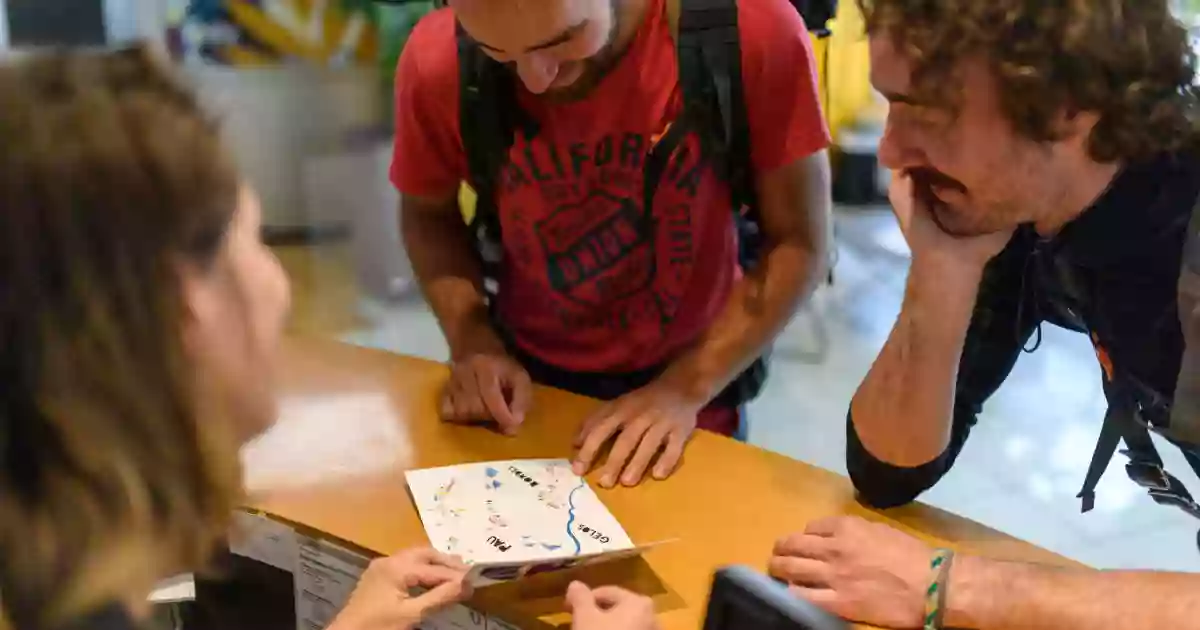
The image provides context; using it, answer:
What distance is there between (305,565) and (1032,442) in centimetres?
224

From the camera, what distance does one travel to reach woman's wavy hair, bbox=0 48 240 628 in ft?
2.06

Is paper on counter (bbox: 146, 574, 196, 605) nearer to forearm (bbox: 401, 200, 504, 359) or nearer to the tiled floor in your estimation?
forearm (bbox: 401, 200, 504, 359)

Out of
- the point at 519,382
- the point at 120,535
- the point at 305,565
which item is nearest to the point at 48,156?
the point at 120,535

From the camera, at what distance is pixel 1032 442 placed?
289 centimetres

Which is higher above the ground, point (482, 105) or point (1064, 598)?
point (482, 105)

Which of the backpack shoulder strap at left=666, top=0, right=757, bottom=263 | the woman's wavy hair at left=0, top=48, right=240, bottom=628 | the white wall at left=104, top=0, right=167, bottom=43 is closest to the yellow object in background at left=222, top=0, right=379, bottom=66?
the white wall at left=104, top=0, right=167, bottom=43

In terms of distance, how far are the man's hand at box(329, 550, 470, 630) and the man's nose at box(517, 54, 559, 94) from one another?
51cm

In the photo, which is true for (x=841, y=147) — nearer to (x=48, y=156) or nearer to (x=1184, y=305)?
(x=1184, y=305)

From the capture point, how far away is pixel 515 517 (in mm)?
1094

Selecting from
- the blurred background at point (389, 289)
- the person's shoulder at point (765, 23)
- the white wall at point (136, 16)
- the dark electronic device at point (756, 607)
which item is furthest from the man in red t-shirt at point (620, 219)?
the white wall at point (136, 16)

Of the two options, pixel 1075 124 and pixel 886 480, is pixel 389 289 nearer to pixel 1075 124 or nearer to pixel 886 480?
pixel 886 480

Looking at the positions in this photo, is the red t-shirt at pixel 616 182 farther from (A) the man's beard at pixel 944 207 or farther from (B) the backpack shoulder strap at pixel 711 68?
(A) the man's beard at pixel 944 207

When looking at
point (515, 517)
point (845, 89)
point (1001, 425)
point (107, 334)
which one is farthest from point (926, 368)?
point (845, 89)

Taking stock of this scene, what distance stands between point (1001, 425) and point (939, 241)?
197 cm
